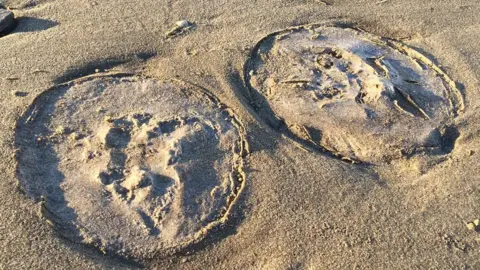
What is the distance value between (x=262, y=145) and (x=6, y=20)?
205 cm

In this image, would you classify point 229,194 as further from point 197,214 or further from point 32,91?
point 32,91

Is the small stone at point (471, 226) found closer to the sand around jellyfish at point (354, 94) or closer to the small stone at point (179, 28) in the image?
the sand around jellyfish at point (354, 94)

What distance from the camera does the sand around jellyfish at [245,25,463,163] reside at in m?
2.98

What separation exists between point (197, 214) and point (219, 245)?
206mm

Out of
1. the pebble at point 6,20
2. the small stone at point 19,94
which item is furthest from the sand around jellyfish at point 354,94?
the pebble at point 6,20

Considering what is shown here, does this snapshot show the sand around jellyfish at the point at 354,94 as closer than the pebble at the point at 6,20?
Yes

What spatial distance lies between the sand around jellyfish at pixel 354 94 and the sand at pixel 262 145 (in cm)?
2

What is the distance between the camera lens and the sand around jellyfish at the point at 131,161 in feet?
8.14

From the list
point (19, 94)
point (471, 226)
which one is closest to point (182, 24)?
point (19, 94)

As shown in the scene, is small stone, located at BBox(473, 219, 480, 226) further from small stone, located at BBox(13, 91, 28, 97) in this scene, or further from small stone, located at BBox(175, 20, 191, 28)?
small stone, located at BBox(13, 91, 28, 97)

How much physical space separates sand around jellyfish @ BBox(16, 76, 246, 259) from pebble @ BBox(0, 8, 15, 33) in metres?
0.81

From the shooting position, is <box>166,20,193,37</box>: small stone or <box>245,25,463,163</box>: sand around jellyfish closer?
<box>245,25,463,163</box>: sand around jellyfish

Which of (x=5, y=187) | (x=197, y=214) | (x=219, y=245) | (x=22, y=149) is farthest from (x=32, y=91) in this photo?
(x=219, y=245)

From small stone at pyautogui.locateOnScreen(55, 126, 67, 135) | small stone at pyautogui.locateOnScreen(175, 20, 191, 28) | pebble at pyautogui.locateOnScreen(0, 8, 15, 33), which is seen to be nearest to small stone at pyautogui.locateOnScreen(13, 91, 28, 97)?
small stone at pyautogui.locateOnScreen(55, 126, 67, 135)
